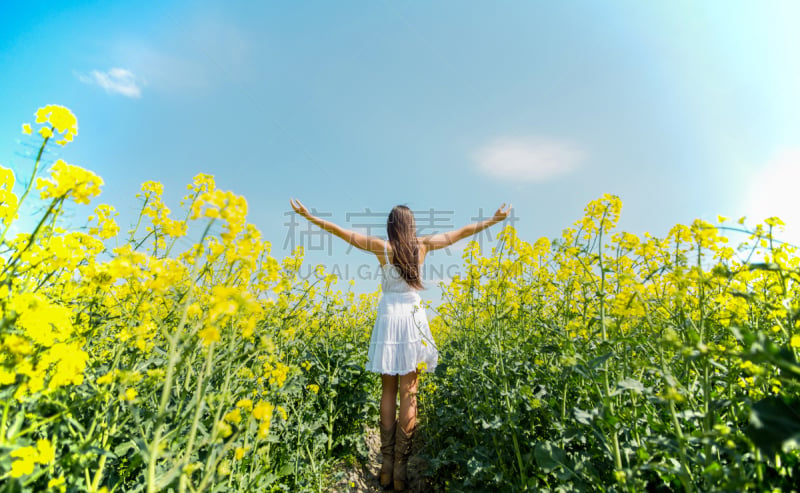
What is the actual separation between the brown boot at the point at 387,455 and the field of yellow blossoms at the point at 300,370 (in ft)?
1.34

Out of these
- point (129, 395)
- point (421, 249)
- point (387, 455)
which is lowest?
point (387, 455)

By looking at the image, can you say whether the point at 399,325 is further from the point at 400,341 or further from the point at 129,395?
the point at 129,395

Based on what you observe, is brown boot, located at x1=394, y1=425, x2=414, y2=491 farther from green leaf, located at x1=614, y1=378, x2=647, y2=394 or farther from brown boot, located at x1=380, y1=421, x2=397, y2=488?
green leaf, located at x1=614, y1=378, x2=647, y2=394

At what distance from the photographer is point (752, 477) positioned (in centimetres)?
131

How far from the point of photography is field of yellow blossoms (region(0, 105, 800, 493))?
3.83ft

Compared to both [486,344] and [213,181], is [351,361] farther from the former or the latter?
[213,181]

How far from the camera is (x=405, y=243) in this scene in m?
3.67

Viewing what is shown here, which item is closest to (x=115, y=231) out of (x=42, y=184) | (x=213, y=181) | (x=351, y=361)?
(x=213, y=181)

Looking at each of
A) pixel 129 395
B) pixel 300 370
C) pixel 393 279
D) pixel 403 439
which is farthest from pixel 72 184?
pixel 403 439

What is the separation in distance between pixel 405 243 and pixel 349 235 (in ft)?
1.92

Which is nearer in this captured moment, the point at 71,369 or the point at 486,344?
the point at 71,369

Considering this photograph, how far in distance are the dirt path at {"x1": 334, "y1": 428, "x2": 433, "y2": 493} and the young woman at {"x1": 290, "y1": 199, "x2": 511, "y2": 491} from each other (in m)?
0.14

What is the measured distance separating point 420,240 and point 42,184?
2.94 metres

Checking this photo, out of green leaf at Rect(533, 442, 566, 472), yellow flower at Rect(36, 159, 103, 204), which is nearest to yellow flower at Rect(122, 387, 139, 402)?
yellow flower at Rect(36, 159, 103, 204)
